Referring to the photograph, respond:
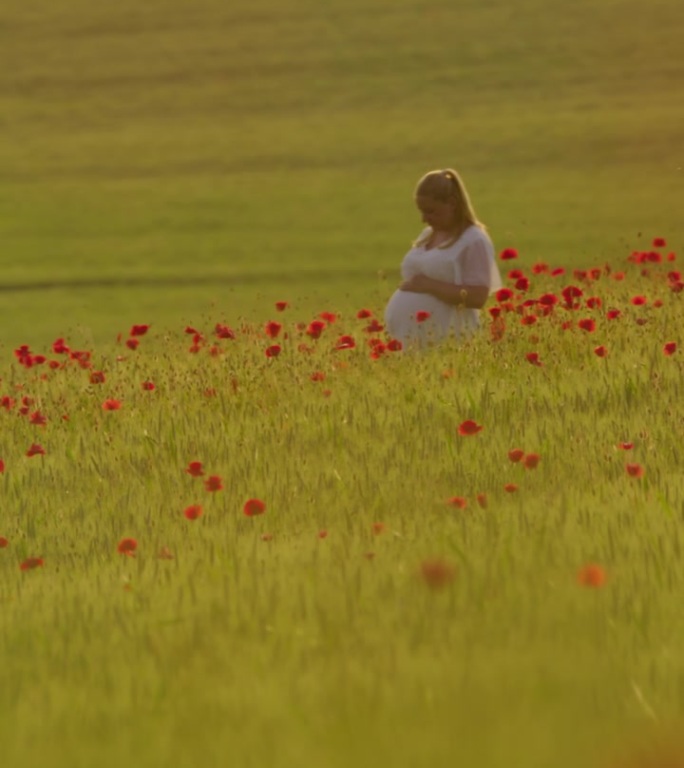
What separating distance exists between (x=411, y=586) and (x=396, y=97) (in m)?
34.0

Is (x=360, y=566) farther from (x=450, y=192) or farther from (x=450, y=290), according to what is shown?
(x=450, y=192)

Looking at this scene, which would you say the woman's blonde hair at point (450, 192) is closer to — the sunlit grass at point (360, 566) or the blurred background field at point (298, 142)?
the sunlit grass at point (360, 566)

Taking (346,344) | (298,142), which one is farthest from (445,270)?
(298,142)

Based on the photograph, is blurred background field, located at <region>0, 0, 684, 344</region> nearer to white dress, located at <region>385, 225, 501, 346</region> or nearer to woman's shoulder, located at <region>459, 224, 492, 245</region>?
white dress, located at <region>385, 225, 501, 346</region>

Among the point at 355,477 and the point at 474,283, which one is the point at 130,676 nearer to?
the point at 355,477

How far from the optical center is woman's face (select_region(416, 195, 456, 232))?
9.47 m

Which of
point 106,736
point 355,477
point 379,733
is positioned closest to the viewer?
point 379,733

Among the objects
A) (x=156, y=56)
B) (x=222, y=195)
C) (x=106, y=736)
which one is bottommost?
(x=106, y=736)

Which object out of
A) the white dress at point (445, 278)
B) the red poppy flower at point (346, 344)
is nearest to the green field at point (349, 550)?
the red poppy flower at point (346, 344)

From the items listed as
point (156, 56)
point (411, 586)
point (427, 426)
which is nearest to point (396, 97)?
point (156, 56)

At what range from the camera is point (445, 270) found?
376 inches

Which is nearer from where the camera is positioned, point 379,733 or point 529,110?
point 379,733

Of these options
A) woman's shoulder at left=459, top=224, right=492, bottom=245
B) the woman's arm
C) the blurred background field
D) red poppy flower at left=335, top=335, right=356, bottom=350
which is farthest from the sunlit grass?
the blurred background field

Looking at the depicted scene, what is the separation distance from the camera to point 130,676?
12.7 ft
